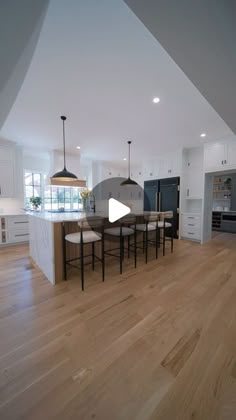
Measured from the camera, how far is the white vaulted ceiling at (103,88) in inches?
55.1

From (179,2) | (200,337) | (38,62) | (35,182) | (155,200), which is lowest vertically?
(200,337)

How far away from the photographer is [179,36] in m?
1.07

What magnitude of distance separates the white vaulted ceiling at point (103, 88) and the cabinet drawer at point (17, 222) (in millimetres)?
1990

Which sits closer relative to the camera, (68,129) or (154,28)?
(154,28)

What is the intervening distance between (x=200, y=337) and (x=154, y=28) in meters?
2.37

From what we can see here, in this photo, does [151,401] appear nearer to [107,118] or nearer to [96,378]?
[96,378]

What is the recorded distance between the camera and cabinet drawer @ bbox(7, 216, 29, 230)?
4.24m

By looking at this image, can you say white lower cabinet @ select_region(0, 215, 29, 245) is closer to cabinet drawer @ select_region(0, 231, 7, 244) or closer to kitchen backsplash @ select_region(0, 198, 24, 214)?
cabinet drawer @ select_region(0, 231, 7, 244)

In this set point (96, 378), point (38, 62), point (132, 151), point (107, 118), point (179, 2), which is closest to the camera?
point (179, 2)

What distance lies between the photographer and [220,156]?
4172 mm

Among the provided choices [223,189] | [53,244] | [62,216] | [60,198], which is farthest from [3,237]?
[223,189]

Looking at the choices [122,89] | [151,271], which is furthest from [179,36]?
[151,271]

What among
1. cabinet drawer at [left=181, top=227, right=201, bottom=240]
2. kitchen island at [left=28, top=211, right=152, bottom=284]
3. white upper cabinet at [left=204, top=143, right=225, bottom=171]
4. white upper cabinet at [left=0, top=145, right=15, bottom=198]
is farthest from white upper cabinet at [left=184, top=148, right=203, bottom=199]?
white upper cabinet at [left=0, top=145, right=15, bottom=198]

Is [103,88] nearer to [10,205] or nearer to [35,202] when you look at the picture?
[35,202]
